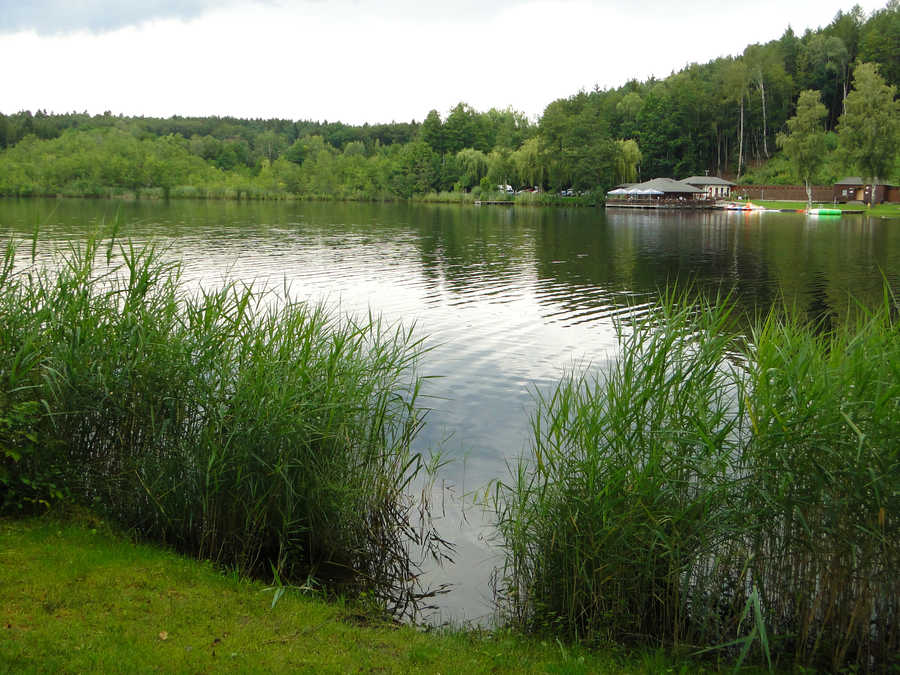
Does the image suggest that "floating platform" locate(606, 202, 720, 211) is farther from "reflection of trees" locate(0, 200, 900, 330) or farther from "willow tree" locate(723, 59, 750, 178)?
"willow tree" locate(723, 59, 750, 178)

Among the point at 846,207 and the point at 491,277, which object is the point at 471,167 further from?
the point at 491,277

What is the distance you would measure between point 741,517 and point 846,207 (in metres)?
80.9

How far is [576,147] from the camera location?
314ft

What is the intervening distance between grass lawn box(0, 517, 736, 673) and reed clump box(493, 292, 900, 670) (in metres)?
0.52

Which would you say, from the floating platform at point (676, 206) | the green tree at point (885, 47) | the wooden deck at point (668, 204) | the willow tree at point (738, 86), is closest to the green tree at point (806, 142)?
the wooden deck at point (668, 204)

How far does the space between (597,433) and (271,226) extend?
5049 centimetres

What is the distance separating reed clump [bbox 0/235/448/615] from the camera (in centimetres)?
597

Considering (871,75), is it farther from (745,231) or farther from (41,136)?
(41,136)

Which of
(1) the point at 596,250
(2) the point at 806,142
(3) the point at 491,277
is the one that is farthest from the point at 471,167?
(3) the point at 491,277

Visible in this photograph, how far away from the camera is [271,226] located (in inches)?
→ 2084

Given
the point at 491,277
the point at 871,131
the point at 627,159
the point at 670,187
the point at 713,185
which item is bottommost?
the point at 491,277

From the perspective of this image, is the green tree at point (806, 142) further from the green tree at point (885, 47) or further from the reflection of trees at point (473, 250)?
the green tree at point (885, 47)

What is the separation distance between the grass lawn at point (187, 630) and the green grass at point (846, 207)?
7140 cm

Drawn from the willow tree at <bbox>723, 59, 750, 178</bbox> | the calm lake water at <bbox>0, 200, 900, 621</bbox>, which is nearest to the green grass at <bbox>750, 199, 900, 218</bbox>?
the calm lake water at <bbox>0, 200, 900, 621</bbox>
